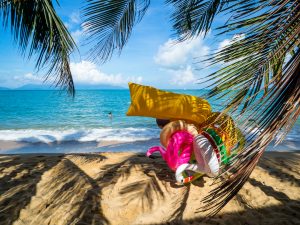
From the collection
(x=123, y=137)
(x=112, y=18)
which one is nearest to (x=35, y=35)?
(x=112, y=18)

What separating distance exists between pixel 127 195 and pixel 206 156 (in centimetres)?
107

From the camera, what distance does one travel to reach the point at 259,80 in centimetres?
96

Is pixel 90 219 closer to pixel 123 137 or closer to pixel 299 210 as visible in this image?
pixel 299 210

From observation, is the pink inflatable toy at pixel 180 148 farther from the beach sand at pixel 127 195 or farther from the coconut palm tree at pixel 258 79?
the coconut palm tree at pixel 258 79

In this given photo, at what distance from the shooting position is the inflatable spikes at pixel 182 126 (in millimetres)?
2521

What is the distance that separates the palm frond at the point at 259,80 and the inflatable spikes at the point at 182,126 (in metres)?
1.46

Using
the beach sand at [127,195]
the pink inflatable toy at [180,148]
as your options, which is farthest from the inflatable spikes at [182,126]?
the beach sand at [127,195]

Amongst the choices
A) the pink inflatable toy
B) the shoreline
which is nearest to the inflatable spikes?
the pink inflatable toy

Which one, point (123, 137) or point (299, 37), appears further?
point (123, 137)

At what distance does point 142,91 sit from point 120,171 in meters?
1.43

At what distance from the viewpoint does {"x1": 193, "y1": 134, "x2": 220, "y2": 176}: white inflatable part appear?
2.30m

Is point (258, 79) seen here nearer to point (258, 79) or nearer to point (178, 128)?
point (258, 79)

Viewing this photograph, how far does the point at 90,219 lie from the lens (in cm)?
229

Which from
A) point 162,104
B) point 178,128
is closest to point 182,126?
point 178,128
